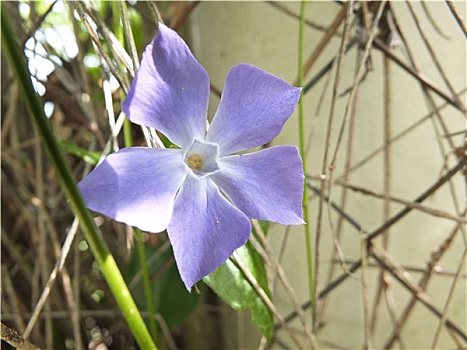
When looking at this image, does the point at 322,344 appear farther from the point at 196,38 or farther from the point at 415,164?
the point at 196,38

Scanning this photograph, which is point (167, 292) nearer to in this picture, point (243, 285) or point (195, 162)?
point (243, 285)

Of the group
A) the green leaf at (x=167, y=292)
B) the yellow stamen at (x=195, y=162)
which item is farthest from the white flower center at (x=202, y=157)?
the green leaf at (x=167, y=292)

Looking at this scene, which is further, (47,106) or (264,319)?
(47,106)

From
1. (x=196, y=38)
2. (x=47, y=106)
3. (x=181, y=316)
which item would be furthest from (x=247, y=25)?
(x=181, y=316)

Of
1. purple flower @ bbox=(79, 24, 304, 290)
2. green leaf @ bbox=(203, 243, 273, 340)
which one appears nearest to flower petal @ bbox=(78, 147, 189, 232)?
purple flower @ bbox=(79, 24, 304, 290)

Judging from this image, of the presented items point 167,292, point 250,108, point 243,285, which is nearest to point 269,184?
point 250,108

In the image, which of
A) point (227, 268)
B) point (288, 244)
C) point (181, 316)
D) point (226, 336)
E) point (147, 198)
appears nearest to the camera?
point (147, 198)

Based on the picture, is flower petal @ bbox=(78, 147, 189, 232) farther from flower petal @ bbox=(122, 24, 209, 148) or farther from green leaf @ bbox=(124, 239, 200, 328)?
green leaf @ bbox=(124, 239, 200, 328)
